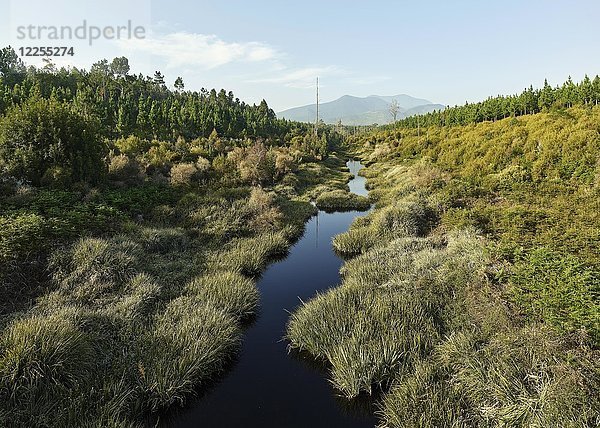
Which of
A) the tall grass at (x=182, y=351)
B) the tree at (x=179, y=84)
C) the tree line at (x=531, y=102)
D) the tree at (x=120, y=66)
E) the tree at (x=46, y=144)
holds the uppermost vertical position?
the tree at (x=120, y=66)

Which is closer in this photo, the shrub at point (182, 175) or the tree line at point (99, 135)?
the tree line at point (99, 135)

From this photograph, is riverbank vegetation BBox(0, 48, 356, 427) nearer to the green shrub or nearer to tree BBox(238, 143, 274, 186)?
tree BBox(238, 143, 274, 186)

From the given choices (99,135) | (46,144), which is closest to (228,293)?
(46,144)

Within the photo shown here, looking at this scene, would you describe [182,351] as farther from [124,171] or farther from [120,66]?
[120,66]

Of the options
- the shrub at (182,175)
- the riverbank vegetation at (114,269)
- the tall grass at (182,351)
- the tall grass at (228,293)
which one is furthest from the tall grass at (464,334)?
the shrub at (182,175)

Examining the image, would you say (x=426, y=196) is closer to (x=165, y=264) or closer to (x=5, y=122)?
(x=165, y=264)

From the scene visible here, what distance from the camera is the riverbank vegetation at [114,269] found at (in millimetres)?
6430

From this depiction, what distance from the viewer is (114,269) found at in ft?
35.5

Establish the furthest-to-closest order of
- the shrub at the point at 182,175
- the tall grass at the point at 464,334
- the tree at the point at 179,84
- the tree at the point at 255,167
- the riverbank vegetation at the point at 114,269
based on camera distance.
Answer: the tree at the point at 179,84 < the tree at the point at 255,167 < the shrub at the point at 182,175 < the riverbank vegetation at the point at 114,269 < the tall grass at the point at 464,334

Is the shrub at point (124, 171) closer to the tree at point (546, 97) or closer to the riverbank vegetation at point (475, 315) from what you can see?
the riverbank vegetation at point (475, 315)

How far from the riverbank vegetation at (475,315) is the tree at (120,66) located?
109384 mm

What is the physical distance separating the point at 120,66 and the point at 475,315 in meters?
120

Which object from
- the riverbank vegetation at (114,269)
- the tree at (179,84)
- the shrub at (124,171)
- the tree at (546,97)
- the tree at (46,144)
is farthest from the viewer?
the tree at (179,84)

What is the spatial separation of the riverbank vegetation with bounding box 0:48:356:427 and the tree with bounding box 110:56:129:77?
300 ft
